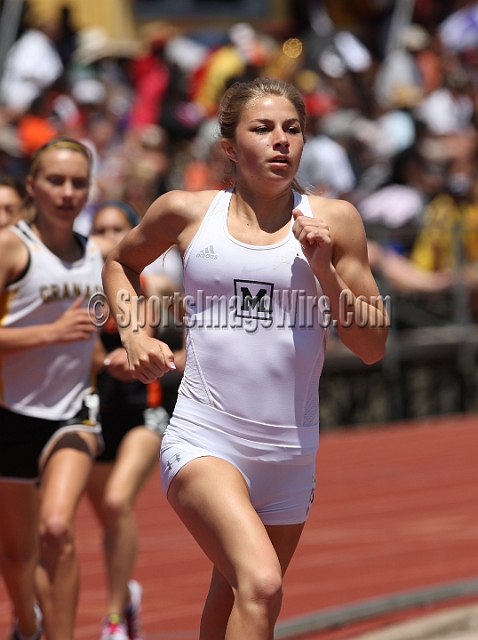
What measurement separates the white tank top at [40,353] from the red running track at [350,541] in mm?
1464

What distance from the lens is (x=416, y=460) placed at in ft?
36.6

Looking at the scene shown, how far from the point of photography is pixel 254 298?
399 centimetres

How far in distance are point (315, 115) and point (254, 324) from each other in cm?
1014

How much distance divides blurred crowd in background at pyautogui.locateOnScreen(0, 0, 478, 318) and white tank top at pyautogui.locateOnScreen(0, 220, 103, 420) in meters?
4.61

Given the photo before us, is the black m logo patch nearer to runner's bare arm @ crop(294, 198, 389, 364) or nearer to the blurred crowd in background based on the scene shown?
runner's bare arm @ crop(294, 198, 389, 364)

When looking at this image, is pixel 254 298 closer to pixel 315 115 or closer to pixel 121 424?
pixel 121 424

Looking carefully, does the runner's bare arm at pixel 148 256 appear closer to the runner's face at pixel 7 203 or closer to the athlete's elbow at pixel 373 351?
the athlete's elbow at pixel 373 351

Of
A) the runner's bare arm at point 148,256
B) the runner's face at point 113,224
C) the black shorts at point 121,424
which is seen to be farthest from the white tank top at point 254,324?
the runner's face at point 113,224

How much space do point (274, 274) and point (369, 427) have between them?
929 cm

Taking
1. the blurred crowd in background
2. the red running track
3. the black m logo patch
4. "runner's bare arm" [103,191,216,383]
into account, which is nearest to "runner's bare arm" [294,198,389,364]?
the black m logo patch

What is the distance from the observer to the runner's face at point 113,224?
660 centimetres

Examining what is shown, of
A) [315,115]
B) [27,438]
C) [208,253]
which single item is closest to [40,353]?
[27,438]

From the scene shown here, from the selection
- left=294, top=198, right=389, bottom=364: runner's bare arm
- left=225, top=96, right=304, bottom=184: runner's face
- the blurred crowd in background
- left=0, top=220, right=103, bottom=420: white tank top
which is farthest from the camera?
the blurred crowd in background

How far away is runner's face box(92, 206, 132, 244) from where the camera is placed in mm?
6602
